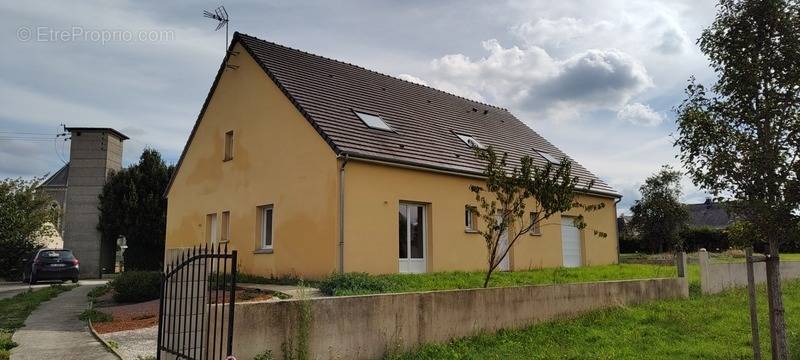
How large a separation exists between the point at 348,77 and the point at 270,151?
4645 mm

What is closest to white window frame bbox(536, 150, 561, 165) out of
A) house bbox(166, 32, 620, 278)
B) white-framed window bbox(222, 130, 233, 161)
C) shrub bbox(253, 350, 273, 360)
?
house bbox(166, 32, 620, 278)

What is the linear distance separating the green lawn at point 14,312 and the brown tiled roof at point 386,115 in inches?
290

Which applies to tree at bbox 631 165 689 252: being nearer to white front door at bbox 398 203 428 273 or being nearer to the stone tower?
white front door at bbox 398 203 428 273

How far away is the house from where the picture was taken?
14.0 metres

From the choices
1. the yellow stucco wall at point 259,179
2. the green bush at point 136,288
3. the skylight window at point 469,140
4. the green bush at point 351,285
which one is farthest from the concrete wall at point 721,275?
the green bush at point 136,288

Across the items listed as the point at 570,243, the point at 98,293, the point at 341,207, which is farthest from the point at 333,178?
the point at 570,243

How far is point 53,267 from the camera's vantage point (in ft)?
71.9

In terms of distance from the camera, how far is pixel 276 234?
15.4 m

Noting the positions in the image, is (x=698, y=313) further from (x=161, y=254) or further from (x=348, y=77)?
(x=161, y=254)

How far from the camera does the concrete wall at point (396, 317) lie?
6441 millimetres

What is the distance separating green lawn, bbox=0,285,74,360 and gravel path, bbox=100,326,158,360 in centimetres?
131

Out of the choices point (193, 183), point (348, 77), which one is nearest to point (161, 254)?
point (193, 183)

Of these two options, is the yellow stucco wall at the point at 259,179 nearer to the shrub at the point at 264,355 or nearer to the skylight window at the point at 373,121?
the skylight window at the point at 373,121

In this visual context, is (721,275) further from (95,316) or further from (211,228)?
(211,228)
